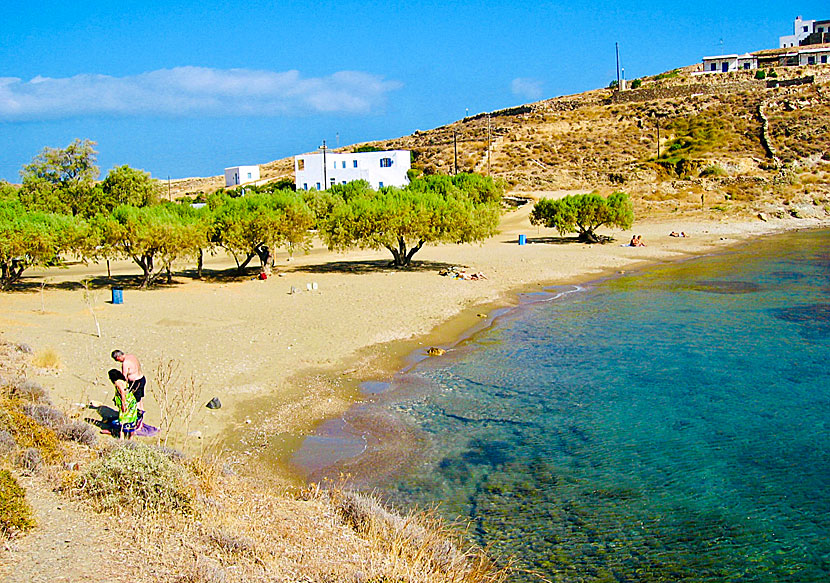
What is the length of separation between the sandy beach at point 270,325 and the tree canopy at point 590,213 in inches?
231

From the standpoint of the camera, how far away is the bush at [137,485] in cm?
809

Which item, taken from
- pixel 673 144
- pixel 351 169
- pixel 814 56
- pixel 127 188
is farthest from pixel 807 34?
pixel 127 188

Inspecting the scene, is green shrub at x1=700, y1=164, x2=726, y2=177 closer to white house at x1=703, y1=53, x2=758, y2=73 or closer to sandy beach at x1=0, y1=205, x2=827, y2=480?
sandy beach at x1=0, y1=205, x2=827, y2=480

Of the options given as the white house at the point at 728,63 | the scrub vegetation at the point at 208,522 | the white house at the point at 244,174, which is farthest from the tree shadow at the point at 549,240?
the white house at the point at 728,63

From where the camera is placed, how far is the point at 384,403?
49.3 ft

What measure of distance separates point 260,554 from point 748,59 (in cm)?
11500

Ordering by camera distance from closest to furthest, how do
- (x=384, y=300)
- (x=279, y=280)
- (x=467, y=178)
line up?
(x=384, y=300)
(x=279, y=280)
(x=467, y=178)

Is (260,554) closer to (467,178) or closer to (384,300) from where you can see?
(384,300)

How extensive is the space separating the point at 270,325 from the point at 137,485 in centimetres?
1284

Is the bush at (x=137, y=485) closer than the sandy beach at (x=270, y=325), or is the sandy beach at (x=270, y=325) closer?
the bush at (x=137, y=485)

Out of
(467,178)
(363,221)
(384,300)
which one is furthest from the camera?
(467,178)

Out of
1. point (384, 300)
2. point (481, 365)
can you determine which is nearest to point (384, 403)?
point (481, 365)

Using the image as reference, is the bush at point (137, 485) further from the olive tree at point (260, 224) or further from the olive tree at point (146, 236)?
the olive tree at point (260, 224)

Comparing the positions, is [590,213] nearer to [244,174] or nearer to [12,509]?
[12,509]
